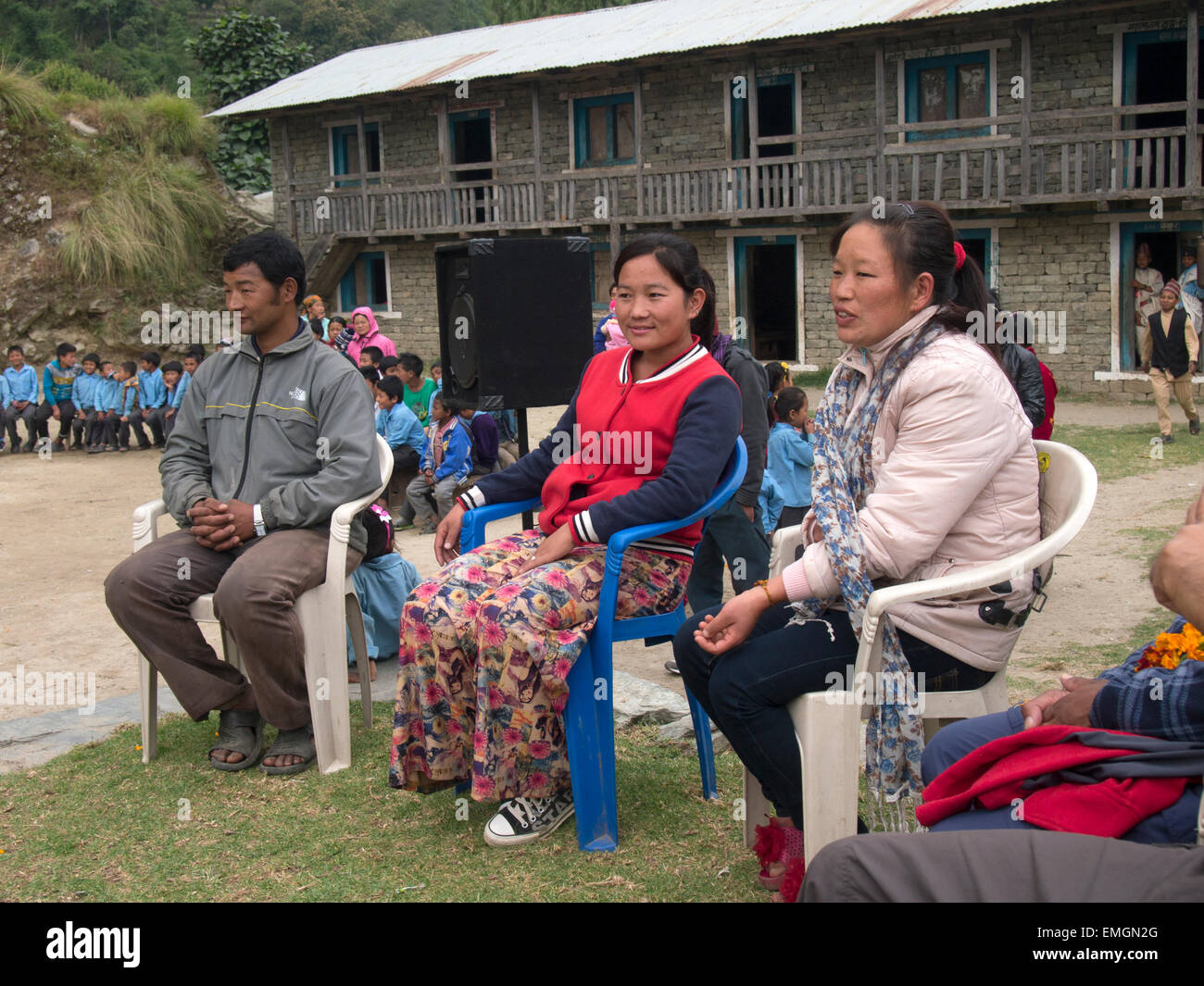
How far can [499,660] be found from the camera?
2.92 meters

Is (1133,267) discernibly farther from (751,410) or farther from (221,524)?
(221,524)

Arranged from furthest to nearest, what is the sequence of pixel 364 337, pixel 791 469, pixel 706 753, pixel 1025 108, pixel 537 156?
pixel 537 156
pixel 1025 108
pixel 364 337
pixel 791 469
pixel 706 753

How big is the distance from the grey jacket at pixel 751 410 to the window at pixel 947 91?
41.1 feet

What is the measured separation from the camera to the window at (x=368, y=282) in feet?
73.3

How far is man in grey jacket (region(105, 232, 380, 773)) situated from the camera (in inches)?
142

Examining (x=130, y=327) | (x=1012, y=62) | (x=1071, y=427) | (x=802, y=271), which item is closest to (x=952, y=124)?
(x=1012, y=62)

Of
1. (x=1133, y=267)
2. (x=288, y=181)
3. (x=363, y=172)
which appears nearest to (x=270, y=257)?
(x=1133, y=267)

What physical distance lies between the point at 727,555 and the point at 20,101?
18858mm

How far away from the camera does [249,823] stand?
329cm

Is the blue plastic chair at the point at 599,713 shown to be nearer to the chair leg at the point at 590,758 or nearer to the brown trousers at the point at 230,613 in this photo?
the chair leg at the point at 590,758

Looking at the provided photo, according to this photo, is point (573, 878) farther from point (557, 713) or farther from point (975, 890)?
point (975, 890)

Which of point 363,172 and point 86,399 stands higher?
point 363,172

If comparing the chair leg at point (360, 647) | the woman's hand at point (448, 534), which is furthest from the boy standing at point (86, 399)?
the woman's hand at point (448, 534)

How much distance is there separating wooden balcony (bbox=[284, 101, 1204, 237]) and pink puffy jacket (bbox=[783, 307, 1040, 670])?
43.0 ft
